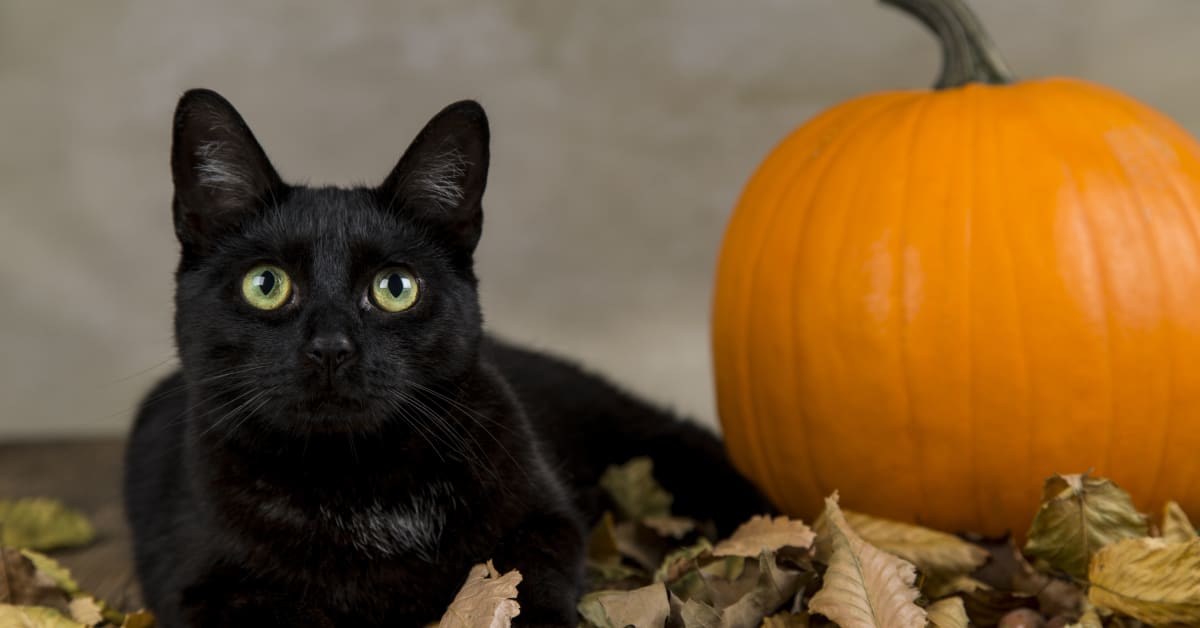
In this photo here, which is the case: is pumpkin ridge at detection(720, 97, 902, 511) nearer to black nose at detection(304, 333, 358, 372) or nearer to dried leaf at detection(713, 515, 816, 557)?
dried leaf at detection(713, 515, 816, 557)

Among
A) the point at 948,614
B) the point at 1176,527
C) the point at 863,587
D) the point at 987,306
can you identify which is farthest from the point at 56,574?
the point at 1176,527

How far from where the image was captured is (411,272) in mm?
1549

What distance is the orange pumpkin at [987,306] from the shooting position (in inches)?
72.9

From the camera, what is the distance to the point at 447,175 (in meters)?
1.63

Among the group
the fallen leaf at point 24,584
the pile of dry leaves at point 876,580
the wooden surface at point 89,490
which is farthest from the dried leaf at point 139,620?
the wooden surface at point 89,490

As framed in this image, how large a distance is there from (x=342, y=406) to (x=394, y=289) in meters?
0.17

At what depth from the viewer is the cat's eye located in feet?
4.99

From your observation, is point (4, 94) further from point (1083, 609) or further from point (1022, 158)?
point (1083, 609)

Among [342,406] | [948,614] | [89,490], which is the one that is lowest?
[89,490]

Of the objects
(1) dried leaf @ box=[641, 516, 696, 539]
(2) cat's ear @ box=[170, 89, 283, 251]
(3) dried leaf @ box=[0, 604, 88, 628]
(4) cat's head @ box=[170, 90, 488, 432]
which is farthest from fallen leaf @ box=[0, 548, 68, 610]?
(1) dried leaf @ box=[641, 516, 696, 539]

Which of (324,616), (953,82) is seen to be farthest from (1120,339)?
(324,616)

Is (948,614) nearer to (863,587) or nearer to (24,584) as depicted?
(863,587)

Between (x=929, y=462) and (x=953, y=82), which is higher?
(x=953, y=82)

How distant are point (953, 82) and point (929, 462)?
691 mm
